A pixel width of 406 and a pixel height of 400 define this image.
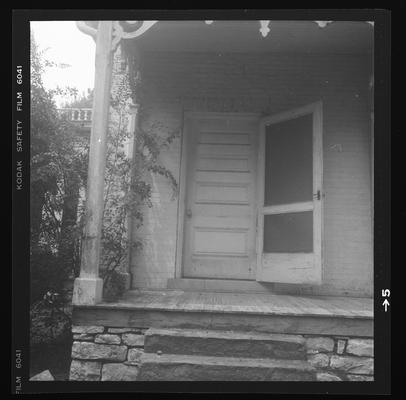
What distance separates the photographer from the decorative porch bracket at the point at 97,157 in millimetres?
3426

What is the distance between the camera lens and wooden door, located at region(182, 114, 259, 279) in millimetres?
4867

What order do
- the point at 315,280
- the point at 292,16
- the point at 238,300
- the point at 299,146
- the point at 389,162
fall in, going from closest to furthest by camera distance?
1. the point at 389,162
2. the point at 292,16
3. the point at 238,300
4. the point at 315,280
5. the point at 299,146

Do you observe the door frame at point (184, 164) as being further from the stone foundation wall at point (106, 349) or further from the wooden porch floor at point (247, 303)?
the stone foundation wall at point (106, 349)

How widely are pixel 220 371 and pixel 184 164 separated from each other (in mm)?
2521

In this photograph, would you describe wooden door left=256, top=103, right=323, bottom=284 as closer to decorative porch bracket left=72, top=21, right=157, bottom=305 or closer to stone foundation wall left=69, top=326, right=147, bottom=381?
stone foundation wall left=69, top=326, right=147, bottom=381

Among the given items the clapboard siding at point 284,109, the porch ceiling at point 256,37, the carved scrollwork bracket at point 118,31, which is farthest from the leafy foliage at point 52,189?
the porch ceiling at point 256,37

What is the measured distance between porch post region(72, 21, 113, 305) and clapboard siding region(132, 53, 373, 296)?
1287mm

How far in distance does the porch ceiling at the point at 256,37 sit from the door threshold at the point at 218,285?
2.64 m

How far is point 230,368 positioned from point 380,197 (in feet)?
5.31

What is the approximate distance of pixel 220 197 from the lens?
4.95m

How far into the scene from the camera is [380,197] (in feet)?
9.95

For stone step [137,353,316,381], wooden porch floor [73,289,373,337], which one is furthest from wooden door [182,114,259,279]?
stone step [137,353,316,381]

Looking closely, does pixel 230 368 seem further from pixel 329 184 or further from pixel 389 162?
pixel 329 184
